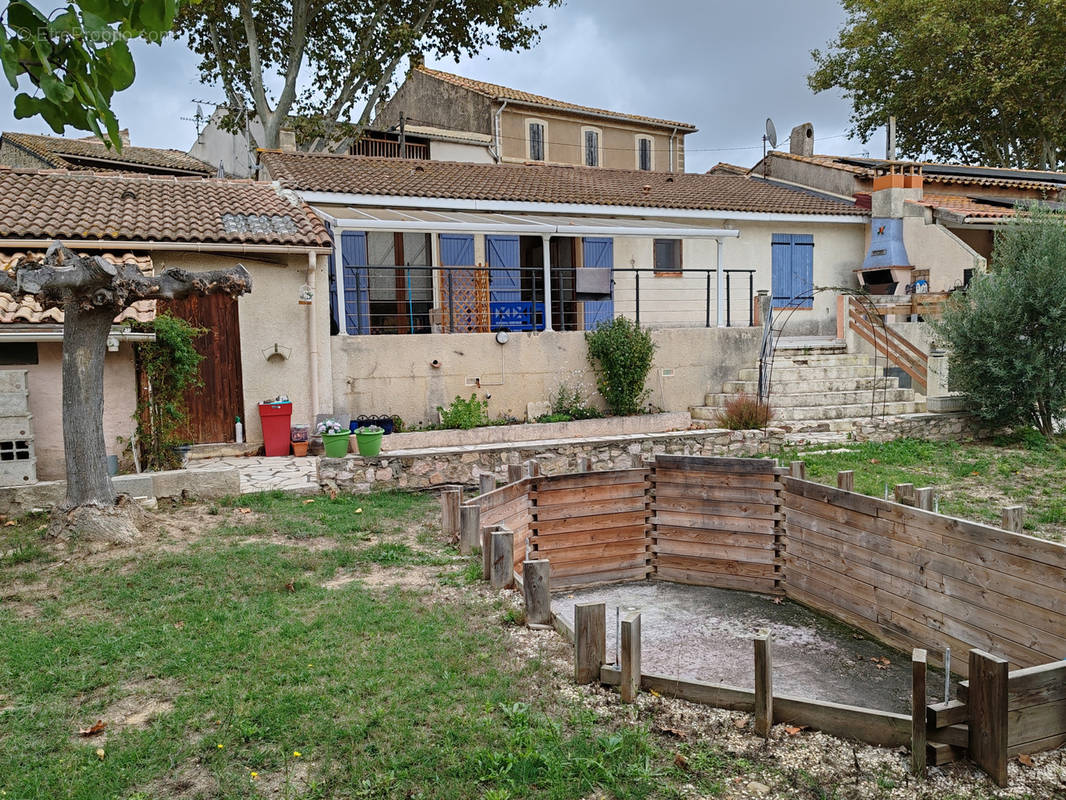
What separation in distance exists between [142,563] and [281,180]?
414 inches

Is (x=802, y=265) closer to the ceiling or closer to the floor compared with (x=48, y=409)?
closer to the ceiling

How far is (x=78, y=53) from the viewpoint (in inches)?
74.7

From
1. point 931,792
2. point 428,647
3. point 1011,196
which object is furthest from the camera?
point 1011,196

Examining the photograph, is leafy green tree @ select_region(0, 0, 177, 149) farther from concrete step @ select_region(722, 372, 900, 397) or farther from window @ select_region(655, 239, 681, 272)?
window @ select_region(655, 239, 681, 272)

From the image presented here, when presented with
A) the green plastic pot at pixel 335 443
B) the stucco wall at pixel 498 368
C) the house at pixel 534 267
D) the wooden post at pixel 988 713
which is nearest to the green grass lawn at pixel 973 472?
the stucco wall at pixel 498 368

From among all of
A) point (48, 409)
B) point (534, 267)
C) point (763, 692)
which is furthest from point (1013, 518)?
point (534, 267)

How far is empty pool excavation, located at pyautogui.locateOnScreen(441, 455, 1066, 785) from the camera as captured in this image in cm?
391

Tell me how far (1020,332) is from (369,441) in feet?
36.6

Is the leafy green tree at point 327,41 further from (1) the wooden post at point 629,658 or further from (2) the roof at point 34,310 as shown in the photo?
(1) the wooden post at point 629,658

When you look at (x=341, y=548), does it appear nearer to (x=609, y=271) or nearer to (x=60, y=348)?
Result: (x=60, y=348)

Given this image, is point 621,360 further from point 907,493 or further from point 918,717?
point 918,717

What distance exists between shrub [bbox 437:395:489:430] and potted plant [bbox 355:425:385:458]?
208 centimetres

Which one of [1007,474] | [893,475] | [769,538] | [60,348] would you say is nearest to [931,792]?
[769,538]

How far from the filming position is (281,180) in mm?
15453
